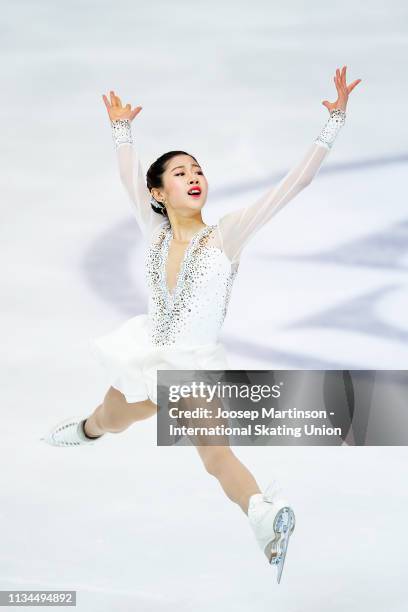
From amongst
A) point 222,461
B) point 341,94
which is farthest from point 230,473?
point 341,94

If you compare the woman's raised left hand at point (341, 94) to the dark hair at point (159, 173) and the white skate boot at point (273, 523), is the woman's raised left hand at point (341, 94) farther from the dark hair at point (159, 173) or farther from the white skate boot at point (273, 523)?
the white skate boot at point (273, 523)

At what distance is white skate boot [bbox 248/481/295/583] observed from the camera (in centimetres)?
327

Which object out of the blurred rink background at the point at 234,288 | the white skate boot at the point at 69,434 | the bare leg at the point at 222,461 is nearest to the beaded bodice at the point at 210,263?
the bare leg at the point at 222,461

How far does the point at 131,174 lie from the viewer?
391cm

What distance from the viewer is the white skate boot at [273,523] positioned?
3.27 m

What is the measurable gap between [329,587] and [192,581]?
0.43 m

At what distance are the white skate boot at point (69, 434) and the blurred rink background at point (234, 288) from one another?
76 millimetres

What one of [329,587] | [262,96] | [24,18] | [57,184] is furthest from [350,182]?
[329,587]

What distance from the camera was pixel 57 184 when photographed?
5242mm

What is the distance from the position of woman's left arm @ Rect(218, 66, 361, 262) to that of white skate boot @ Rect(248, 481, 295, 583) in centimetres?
82

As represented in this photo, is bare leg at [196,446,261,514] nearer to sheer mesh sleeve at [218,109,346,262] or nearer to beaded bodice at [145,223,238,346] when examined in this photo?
beaded bodice at [145,223,238,346]

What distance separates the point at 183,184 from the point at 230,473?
0.98 metres

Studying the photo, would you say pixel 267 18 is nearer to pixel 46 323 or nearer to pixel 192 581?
pixel 46 323

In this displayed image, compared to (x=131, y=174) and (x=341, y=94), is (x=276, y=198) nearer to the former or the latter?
(x=341, y=94)
